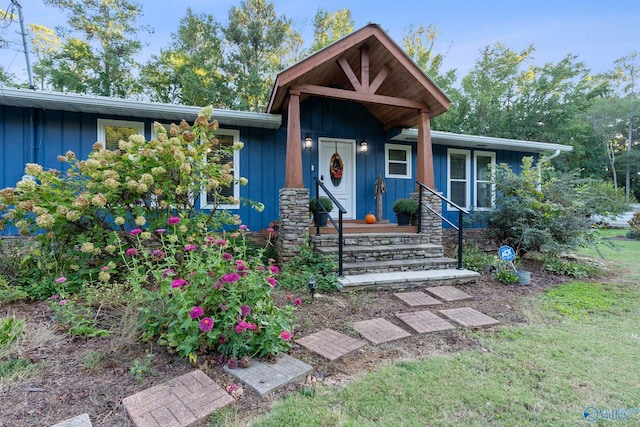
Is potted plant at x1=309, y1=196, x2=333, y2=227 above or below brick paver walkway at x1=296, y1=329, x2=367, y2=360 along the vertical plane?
above

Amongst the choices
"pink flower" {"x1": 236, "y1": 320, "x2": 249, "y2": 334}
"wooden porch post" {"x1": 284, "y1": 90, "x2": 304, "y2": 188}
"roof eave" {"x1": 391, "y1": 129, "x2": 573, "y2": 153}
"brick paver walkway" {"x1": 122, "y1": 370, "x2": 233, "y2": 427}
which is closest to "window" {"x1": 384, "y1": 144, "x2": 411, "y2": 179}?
"roof eave" {"x1": 391, "y1": 129, "x2": 573, "y2": 153}

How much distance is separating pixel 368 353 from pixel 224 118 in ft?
15.6

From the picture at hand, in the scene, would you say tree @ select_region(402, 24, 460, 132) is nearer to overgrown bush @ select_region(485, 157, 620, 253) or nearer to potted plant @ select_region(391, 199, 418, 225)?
overgrown bush @ select_region(485, 157, 620, 253)

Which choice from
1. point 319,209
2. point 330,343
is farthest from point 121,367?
point 319,209

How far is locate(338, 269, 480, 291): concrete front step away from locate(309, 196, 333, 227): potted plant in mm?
1324

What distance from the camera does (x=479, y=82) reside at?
56.9ft

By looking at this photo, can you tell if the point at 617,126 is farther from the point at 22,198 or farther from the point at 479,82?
the point at 22,198

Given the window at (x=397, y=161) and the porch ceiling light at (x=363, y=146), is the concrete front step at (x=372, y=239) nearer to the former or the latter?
the window at (x=397, y=161)

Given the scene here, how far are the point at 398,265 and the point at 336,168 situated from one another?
2.96 metres

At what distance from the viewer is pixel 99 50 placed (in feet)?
37.5

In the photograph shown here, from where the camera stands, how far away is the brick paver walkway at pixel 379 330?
262 centimetres

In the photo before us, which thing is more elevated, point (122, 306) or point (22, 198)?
point (22, 198)

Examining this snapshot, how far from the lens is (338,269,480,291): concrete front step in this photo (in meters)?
3.93

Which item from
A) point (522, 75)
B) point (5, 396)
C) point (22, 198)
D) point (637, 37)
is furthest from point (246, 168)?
point (637, 37)
